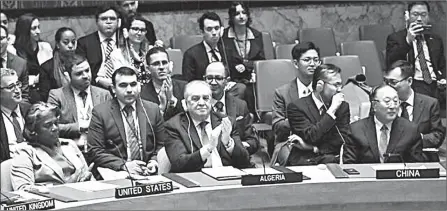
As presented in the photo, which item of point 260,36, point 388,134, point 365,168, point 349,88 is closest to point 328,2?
point 260,36

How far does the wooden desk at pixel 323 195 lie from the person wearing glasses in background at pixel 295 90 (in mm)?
1139

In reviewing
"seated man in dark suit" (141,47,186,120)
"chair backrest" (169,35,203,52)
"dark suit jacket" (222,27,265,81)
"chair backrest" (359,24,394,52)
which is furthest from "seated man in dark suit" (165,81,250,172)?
"chair backrest" (359,24,394,52)

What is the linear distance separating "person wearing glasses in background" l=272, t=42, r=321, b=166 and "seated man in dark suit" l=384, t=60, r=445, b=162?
16.6 inches

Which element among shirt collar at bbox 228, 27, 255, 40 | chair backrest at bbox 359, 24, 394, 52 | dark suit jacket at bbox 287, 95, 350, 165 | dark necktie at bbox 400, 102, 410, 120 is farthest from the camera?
chair backrest at bbox 359, 24, 394, 52

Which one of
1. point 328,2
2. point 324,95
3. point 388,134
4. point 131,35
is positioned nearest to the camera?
point 388,134

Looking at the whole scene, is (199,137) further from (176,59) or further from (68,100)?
(176,59)

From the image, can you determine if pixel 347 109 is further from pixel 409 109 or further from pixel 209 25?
pixel 209 25

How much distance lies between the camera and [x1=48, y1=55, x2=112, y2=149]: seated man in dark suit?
15.4 ft

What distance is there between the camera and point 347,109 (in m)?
4.76

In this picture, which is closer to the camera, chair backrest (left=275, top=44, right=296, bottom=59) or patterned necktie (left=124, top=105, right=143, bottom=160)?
patterned necktie (left=124, top=105, right=143, bottom=160)

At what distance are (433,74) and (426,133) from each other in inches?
40.5

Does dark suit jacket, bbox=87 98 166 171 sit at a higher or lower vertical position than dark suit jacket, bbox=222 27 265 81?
lower

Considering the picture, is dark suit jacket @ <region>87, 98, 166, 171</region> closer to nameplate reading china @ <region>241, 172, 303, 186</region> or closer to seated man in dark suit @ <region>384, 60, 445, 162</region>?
nameplate reading china @ <region>241, 172, 303, 186</region>

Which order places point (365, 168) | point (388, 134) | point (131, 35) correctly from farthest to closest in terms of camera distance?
point (131, 35), point (388, 134), point (365, 168)
